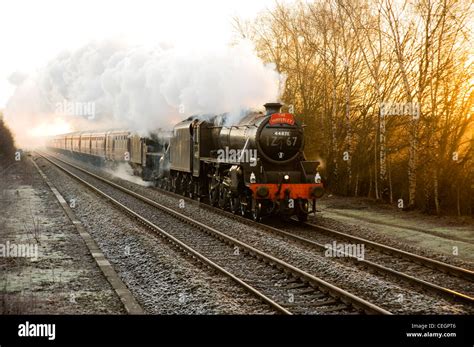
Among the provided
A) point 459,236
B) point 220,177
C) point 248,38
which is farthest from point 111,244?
point 248,38

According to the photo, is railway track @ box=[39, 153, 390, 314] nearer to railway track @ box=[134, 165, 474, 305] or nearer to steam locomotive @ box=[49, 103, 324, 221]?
railway track @ box=[134, 165, 474, 305]

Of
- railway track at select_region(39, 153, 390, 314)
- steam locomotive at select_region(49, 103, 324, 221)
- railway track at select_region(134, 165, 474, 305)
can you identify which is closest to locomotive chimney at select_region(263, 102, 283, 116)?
steam locomotive at select_region(49, 103, 324, 221)

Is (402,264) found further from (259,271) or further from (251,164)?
(251,164)

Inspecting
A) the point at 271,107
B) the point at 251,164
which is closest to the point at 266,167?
the point at 251,164

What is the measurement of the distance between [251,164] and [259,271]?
508 centimetres

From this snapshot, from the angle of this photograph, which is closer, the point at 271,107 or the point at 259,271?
the point at 259,271

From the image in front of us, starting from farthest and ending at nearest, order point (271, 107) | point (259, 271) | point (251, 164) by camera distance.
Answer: point (271, 107) < point (251, 164) < point (259, 271)

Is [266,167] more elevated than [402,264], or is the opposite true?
[266,167]

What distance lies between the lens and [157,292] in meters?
8.09

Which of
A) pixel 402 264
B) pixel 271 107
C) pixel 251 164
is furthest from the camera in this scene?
pixel 271 107

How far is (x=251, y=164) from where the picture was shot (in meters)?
14.1

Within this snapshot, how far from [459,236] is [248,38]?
2023 centimetres

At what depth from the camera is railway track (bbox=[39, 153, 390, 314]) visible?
24.0ft
